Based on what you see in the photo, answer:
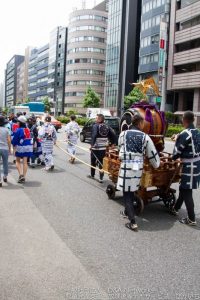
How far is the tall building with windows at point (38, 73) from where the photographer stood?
131m

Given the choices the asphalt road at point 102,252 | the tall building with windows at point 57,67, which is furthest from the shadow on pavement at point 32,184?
the tall building with windows at point 57,67

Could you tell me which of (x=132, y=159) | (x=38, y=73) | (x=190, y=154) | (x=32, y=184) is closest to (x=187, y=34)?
(x=32, y=184)

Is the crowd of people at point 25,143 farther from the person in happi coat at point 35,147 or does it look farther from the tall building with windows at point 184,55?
the tall building with windows at point 184,55

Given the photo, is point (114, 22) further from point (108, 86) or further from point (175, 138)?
point (175, 138)

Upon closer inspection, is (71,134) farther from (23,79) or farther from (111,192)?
(23,79)

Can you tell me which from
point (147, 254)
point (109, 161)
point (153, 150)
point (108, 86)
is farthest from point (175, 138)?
point (108, 86)

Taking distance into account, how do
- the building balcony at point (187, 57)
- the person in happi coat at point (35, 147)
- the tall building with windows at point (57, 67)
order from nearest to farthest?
the person in happi coat at point (35, 147)
the building balcony at point (187, 57)
the tall building with windows at point (57, 67)

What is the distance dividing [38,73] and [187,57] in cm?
9748

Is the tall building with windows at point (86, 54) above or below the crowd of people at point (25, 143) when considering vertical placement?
above

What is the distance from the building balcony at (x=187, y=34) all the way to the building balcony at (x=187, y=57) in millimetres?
1817

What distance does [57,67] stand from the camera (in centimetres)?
11625

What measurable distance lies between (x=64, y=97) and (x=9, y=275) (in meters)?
106

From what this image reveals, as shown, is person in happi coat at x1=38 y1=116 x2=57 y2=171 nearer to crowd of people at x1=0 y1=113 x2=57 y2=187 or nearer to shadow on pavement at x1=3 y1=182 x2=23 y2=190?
crowd of people at x1=0 y1=113 x2=57 y2=187

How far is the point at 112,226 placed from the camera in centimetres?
587
